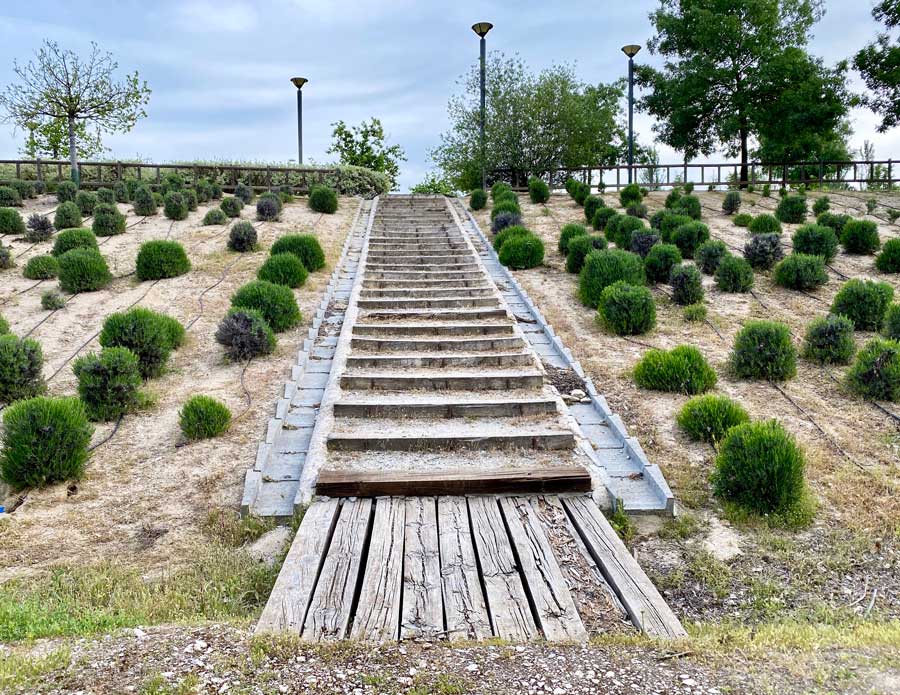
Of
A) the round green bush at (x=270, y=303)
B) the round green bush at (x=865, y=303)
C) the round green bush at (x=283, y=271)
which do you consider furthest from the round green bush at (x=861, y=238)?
the round green bush at (x=270, y=303)

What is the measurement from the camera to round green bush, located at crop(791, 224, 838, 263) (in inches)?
489

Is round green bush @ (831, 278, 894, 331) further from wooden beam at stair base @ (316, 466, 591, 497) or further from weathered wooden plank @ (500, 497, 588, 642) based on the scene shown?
weathered wooden plank @ (500, 497, 588, 642)

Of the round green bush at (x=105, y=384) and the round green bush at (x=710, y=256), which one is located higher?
the round green bush at (x=710, y=256)

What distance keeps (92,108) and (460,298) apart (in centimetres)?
1857

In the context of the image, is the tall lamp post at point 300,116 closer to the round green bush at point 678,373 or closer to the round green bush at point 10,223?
the round green bush at point 10,223

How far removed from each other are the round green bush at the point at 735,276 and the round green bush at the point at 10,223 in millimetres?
14324

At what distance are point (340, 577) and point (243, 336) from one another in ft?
16.7

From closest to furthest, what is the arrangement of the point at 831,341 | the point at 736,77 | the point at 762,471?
the point at 762,471
the point at 831,341
the point at 736,77

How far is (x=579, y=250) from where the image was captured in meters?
11.9

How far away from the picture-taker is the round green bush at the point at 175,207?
16641 millimetres

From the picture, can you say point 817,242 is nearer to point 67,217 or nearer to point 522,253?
point 522,253

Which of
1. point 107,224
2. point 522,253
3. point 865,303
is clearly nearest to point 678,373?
point 865,303

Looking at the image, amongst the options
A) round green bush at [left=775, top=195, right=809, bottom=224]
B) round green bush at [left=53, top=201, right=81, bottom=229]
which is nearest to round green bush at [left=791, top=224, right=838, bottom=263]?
→ round green bush at [left=775, top=195, right=809, bottom=224]

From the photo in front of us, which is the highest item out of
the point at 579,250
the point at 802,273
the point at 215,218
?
the point at 215,218
